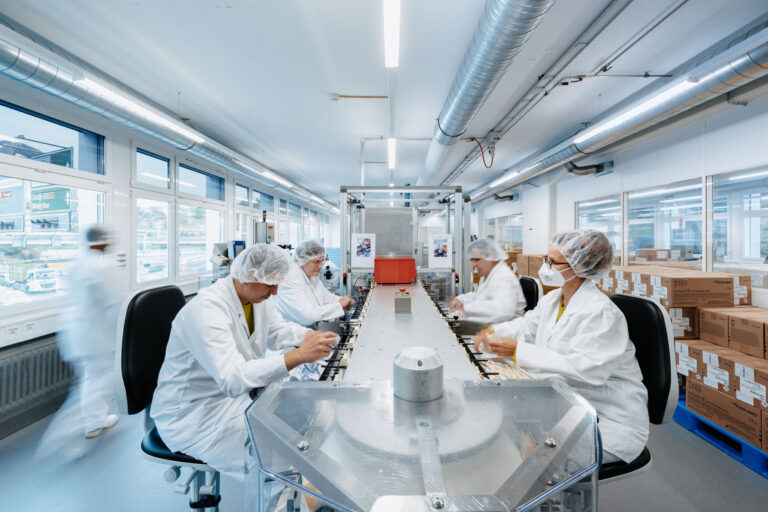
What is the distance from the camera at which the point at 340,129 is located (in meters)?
4.20

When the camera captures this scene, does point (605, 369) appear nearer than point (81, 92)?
Yes

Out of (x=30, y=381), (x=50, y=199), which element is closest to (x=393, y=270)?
(x=30, y=381)

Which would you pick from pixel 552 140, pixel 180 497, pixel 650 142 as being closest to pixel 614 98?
pixel 650 142

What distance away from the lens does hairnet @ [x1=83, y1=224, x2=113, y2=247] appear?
234 centimetres

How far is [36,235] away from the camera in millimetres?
2738

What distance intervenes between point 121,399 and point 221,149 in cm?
336

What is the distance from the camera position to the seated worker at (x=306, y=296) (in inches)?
98.4

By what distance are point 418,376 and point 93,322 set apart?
2671mm

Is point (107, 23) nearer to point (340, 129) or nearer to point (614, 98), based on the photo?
point (340, 129)

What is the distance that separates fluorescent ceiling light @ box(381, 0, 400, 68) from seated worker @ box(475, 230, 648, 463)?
1369 mm

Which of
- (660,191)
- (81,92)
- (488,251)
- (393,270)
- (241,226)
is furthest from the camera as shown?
(241,226)

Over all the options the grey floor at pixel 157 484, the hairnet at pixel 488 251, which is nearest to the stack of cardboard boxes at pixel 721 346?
the grey floor at pixel 157 484

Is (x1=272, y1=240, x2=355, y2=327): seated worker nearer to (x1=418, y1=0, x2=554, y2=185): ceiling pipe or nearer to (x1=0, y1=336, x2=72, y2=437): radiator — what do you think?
(x1=418, y1=0, x2=554, y2=185): ceiling pipe

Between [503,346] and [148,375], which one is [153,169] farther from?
[503,346]
